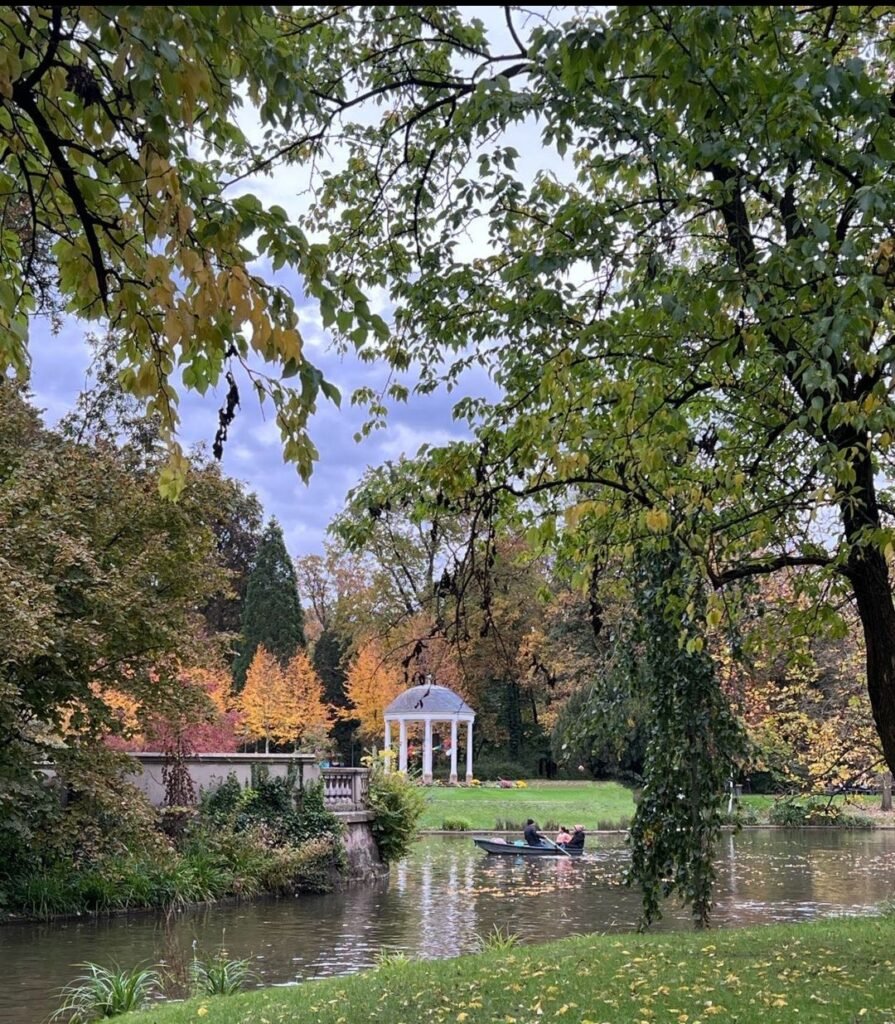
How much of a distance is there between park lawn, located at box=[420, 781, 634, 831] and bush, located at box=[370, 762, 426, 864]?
695 cm

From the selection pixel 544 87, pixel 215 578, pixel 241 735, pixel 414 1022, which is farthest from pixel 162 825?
pixel 241 735

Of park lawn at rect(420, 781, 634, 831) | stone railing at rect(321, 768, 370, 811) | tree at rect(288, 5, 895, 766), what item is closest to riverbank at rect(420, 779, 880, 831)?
park lawn at rect(420, 781, 634, 831)

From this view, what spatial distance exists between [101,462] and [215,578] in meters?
2.74

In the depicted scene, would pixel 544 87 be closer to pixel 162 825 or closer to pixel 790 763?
pixel 790 763

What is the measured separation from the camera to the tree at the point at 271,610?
4772 cm

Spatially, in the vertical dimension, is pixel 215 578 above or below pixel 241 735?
above

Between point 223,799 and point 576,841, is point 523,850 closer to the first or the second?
point 576,841

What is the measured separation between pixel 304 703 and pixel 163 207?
40.8 meters

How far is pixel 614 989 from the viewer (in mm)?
7621

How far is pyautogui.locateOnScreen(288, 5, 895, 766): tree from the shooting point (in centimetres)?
476

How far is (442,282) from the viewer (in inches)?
301

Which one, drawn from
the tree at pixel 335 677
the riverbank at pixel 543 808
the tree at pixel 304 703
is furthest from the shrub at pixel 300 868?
the tree at pixel 335 677

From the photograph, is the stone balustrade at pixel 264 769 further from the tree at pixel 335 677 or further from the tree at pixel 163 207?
the tree at pixel 335 677

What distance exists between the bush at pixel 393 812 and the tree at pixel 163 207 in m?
→ 21.1
